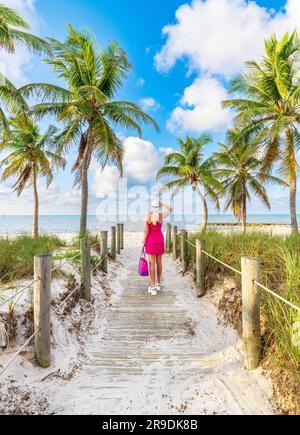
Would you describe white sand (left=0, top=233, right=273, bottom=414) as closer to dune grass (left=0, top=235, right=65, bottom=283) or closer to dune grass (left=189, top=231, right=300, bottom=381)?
dune grass (left=189, top=231, right=300, bottom=381)

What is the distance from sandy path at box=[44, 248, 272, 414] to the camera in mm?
2292

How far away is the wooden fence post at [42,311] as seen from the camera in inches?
105

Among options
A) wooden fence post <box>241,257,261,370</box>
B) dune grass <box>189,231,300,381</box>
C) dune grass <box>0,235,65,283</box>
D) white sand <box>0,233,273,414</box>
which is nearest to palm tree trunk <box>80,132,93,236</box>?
dune grass <box>0,235,65,283</box>

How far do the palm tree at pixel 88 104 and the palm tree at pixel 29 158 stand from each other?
16.3ft

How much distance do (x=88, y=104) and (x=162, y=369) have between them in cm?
844

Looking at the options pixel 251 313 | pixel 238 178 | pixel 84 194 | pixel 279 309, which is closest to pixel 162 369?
pixel 251 313

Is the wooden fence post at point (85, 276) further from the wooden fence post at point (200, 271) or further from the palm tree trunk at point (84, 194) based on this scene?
the palm tree trunk at point (84, 194)

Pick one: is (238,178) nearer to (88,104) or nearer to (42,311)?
(88,104)

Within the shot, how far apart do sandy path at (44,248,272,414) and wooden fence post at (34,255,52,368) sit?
35 cm

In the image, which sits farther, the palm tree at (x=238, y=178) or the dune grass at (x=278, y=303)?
the palm tree at (x=238, y=178)

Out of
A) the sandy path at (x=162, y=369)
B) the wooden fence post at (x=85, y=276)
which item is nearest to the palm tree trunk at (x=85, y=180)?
the wooden fence post at (x=85, y=276)
